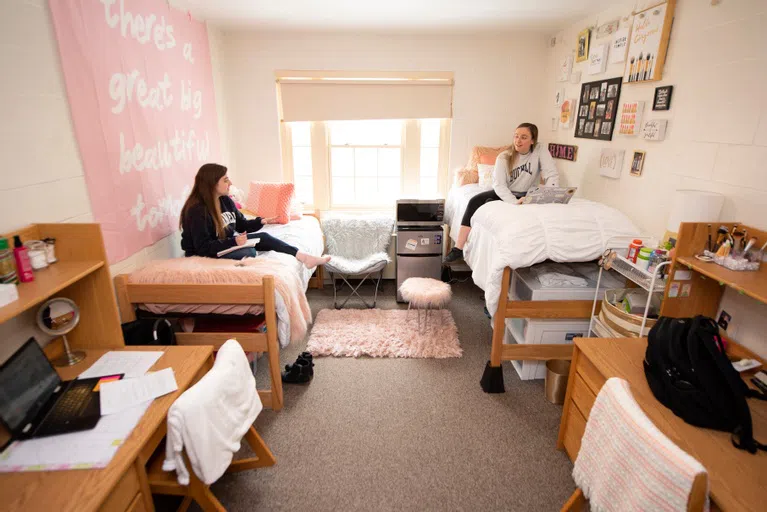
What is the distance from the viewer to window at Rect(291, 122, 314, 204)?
416cm

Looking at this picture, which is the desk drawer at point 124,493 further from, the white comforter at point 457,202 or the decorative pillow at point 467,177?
the decorative pillow at point 467,177

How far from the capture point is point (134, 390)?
1.43 m

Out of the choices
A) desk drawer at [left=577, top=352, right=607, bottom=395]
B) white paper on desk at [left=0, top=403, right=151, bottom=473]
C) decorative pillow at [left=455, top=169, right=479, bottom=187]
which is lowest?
desk drawer at [left=577, top=352, right=607, bottom=395]

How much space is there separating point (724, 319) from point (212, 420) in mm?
2190

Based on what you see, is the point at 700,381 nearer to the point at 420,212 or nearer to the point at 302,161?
the point at 420,212

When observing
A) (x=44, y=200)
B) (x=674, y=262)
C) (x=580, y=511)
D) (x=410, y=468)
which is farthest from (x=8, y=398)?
(x=674, y=262)

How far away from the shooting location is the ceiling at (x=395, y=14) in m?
2.87

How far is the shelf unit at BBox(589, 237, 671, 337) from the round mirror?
7.91ft

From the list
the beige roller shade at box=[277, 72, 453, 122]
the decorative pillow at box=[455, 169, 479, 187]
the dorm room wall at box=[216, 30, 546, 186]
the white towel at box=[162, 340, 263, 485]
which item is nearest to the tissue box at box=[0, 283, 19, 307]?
the white towel at box=[162, 340, 263, 485]

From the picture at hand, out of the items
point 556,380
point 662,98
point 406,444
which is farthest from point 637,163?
point 406,444

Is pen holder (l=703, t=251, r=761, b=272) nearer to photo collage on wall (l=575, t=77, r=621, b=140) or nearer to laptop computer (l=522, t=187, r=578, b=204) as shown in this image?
laptop computer (l=522, t=187, r=578, b=204)

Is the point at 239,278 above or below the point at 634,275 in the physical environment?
below

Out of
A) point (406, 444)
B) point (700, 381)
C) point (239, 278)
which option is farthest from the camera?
point (239, 278)

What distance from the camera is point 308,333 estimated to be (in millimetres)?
3180
